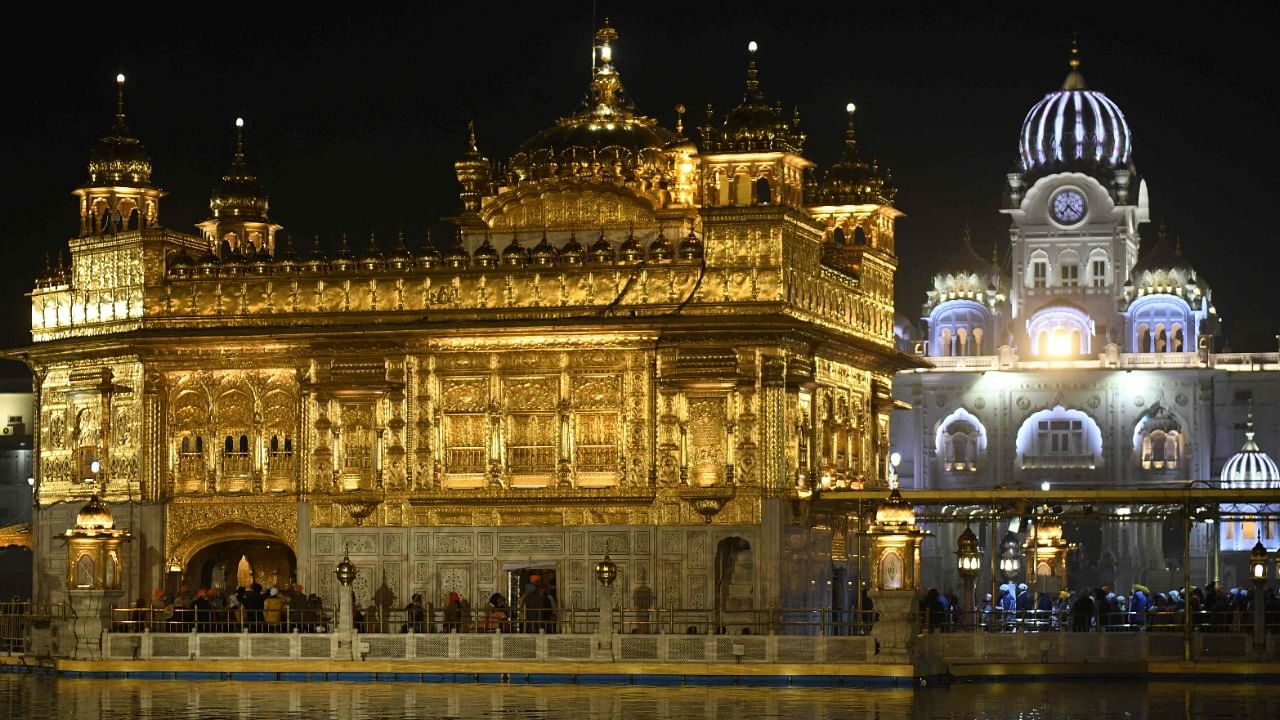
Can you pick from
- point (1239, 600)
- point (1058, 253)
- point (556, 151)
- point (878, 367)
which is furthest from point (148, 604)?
point (1058, 253)

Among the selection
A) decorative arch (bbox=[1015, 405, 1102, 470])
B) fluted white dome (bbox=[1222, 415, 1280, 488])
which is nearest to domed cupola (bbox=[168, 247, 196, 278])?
decorative arch (bbox=[1015, 405, 1102, 470])

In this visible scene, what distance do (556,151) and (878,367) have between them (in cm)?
795

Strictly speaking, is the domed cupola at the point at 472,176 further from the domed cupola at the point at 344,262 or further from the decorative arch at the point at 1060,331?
the decorative arch at the point at 1060,331

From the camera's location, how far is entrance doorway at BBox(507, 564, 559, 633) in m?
39.3

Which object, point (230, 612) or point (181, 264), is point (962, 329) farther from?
point (230, 612)

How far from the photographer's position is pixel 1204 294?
87.5 meters

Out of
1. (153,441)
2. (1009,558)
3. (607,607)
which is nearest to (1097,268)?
(1009,558)

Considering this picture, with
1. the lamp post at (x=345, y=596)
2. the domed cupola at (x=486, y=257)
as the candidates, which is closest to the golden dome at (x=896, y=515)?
the lamp post at (x=345, y=596)

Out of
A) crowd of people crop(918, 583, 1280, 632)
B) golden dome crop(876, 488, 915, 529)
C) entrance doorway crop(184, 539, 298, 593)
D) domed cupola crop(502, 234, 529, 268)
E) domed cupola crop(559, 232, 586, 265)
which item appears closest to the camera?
golden dome crop(876, 488, 915, 529)

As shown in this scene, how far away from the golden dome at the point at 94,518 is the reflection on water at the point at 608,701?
3382 mm

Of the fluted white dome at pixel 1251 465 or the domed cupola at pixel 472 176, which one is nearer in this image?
the domed cupola at pixel 472 176

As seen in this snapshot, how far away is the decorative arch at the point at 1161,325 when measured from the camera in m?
87.0

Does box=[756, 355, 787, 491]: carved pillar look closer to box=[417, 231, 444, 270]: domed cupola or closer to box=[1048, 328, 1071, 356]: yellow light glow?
box=[417, 231, 444, 270]: domed cupola

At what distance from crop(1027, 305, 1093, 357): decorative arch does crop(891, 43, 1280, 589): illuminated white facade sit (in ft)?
0.17
